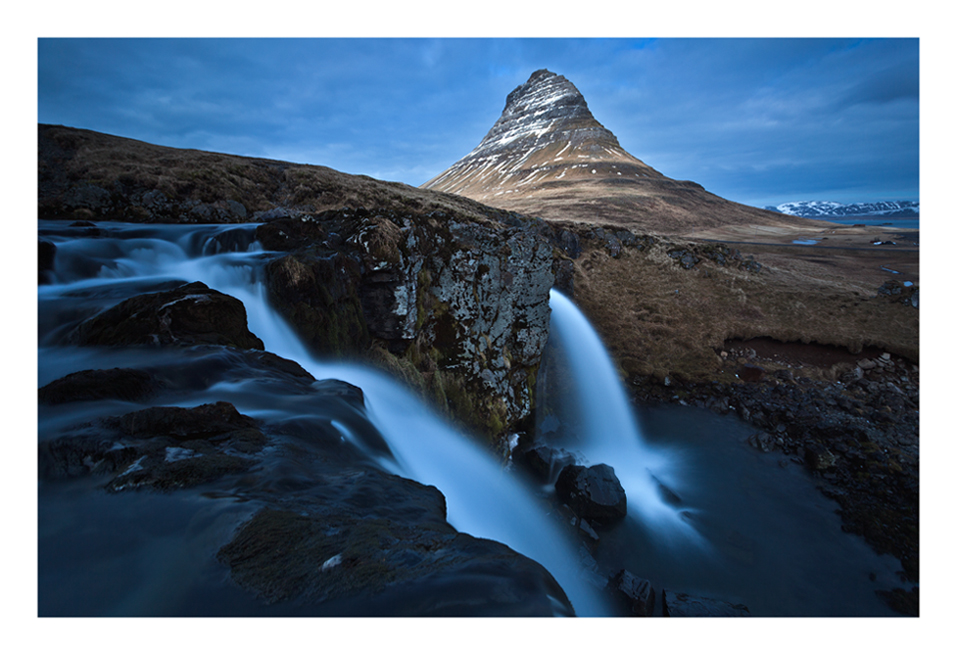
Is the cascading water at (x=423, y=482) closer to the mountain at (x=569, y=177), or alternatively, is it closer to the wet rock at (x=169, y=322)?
the wet rock at (x=169, y=322)

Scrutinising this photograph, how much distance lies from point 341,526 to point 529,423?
12093 mm

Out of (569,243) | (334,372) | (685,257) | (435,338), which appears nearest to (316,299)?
(334,372)

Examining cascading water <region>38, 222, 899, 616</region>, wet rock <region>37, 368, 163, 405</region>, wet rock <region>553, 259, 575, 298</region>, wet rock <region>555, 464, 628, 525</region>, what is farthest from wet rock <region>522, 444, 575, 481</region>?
wet rock <region>553, 259, 575, 298</region>

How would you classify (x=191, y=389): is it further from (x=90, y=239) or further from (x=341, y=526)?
(x=90, y=239)

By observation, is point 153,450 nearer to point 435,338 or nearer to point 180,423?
point 180,423

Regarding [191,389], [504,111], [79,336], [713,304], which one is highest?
[504,111]

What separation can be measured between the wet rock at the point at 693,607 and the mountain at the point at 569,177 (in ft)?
194

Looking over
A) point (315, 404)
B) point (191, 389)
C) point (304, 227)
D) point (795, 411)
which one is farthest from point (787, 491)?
point (304, 227)

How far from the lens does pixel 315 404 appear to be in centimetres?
559

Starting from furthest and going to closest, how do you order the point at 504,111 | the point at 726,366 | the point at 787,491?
the point at 504,111 < the point at 726,366 < the point at 787,491

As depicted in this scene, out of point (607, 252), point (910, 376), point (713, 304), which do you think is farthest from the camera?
point (607, 252)

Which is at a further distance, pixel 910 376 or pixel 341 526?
pixel 910 376

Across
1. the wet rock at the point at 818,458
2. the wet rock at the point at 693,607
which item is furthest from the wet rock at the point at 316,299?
the wet rock at the point at 818,458

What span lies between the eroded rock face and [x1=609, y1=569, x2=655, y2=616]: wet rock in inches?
215
